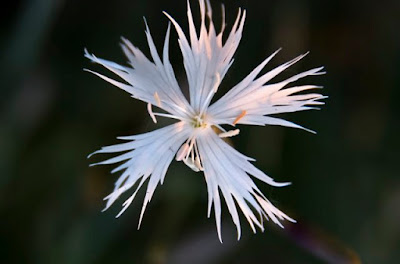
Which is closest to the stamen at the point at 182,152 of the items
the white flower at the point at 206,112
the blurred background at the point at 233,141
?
the white flower at the point at 206,112

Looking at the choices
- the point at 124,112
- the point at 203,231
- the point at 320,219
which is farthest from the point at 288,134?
the point at 124,112

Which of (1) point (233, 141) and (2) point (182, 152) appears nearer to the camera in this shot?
(2) point (182, 152)

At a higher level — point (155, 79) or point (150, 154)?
point (155, 79)

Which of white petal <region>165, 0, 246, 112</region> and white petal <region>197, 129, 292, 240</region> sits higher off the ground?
white petal <region>165, 0, 246, 112</region>

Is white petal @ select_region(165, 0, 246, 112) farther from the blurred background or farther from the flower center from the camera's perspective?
the blurred background

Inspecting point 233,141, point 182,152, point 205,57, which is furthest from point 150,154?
point 233,141

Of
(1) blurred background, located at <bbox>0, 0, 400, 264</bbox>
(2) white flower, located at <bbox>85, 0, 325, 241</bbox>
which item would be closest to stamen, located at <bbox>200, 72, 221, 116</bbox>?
(2) white flower, located at <bbox>85, 0, 325, 241</bbox>

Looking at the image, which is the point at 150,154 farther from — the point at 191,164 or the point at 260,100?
the point at 260,100
